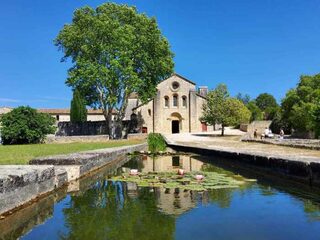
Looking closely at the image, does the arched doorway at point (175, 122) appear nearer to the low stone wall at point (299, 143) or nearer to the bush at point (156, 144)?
the bush at point (156, 144)

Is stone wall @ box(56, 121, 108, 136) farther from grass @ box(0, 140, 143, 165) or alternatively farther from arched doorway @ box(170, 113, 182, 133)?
grass @ box(0, 140, 143, 165)

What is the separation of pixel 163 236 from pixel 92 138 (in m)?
37.0

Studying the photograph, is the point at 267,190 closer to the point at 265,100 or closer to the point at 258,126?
the point at 258,126

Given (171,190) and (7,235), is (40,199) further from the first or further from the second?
(171,190)

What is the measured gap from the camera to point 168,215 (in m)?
5.39

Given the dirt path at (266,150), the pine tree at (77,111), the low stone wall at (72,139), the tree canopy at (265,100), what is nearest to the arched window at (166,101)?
the pine tree at (77,111)

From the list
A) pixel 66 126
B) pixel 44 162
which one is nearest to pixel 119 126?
pixel 66 126

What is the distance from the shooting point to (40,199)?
632cm

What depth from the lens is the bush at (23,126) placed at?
1356 inches

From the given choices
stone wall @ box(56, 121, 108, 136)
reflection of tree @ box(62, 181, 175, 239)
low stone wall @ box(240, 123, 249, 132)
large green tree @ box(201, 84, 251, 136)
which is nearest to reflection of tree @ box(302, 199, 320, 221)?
reflection of tree @ box(62, 181, 175, 239)

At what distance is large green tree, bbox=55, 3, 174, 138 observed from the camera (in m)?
39.4

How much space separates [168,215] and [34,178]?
2298 mm

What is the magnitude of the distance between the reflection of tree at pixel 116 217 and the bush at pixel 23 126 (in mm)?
29479

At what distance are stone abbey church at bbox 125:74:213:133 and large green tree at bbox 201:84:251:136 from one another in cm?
892
